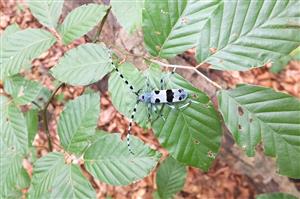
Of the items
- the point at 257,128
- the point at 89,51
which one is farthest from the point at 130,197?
the point at 257,128

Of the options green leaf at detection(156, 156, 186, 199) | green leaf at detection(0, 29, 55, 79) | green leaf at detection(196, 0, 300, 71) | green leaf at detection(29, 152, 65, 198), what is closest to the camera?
green leaf at detection(196, 0, 300, 71)

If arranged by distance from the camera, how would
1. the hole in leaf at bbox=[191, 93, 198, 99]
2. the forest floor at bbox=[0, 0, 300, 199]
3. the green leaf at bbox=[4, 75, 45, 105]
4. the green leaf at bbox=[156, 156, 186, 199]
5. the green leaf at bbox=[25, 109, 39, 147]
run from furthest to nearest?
1. the forest floor at bbox=[0, 0, 300, 199]
2. the green leaf at bbox=[156, 156, 186, 199]
3. the green leaf at bbox=[25, 109, 39, 147]
4. the green leaf at bbox=[4, 75, 45, 105]
5. the hole in leaf at bbox=[191, 93, 198, 99]

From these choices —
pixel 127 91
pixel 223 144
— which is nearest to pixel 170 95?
pixel 127 91

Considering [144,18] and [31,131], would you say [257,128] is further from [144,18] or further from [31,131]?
[31,131]

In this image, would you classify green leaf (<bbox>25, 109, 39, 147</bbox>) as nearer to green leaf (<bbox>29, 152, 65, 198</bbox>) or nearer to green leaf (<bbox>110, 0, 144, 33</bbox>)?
green leaf (<bbox>29, 152, 65, 198</bbox>)

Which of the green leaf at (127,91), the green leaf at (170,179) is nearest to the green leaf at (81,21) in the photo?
the green leaf at (127,91)

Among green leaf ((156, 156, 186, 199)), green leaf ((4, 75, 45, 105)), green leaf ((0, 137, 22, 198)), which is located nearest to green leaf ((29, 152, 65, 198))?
green leaf ((0, 137, 22, 198))

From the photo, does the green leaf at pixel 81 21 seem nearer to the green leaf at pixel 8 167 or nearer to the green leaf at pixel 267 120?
the green leaf at pixel 8 167
